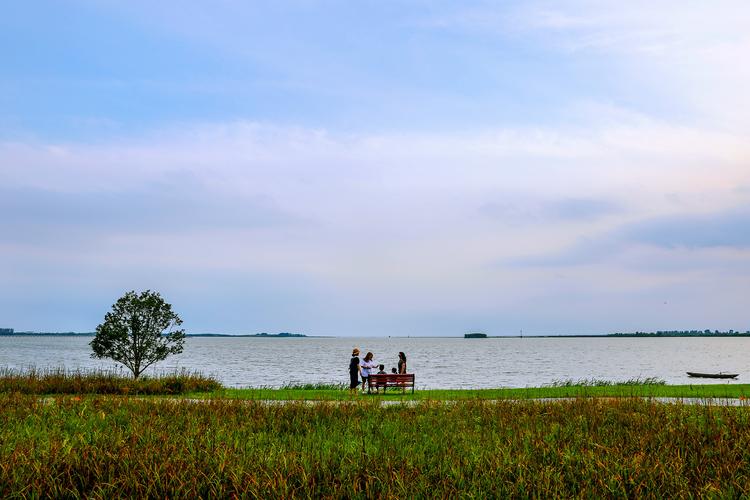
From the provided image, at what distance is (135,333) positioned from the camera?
33.2 m

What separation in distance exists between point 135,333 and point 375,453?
2798 cm

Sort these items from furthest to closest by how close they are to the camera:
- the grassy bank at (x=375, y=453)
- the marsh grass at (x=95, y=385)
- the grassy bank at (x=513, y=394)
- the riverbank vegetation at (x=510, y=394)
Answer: the marsh grass at (x=95, y=385) → the grassy bank at (x=513, y=394) → the riverbank vegetation at (x=510, y=394) → the grassy bank at (x=375, y=453)

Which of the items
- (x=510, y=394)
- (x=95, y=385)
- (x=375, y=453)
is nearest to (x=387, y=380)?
(x=510, y=394)

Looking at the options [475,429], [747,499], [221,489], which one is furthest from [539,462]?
[221,489]

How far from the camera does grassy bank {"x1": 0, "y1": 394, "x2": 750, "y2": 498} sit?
687 cm

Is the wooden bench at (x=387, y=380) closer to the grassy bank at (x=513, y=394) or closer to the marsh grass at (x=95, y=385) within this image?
the grassy bank at (x=513, y=394)

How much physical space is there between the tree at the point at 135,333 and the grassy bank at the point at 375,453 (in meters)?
20.1

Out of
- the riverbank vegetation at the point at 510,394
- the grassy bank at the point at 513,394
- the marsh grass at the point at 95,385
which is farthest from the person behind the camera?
the marsh grass at the point at 95,385

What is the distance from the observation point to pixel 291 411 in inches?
531

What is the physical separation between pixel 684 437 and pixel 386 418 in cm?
540

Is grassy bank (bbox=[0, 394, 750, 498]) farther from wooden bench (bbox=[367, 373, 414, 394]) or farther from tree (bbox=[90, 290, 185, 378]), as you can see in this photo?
tree (bbox=[90, 290, 185, 378])

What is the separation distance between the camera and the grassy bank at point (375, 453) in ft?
22.5

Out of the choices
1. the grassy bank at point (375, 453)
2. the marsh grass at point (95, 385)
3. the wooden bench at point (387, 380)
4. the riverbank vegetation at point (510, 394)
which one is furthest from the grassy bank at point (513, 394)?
the grassy bank at point (375, 453)

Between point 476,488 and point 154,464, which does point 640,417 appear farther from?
point 154,464
